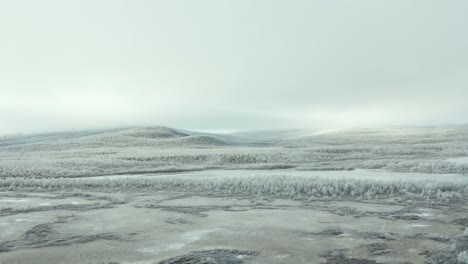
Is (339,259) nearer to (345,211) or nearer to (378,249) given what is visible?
(378,249)

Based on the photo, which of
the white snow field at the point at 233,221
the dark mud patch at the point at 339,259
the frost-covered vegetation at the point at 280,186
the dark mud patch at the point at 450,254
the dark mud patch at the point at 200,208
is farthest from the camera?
the frost-covered vegetation at the point at 280,186

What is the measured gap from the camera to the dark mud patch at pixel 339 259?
946 cm

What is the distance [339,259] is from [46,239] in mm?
6934

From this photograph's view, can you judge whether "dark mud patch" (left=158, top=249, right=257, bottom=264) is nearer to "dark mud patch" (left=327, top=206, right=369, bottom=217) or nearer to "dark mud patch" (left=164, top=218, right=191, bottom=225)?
"dark mud patch" (left=164, top=218, right=191, bottom=225)

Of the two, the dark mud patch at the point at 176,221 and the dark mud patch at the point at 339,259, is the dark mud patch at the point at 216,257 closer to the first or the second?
the dark mud patch at the point at 339,259

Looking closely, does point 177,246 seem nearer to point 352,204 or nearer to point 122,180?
point 352,204

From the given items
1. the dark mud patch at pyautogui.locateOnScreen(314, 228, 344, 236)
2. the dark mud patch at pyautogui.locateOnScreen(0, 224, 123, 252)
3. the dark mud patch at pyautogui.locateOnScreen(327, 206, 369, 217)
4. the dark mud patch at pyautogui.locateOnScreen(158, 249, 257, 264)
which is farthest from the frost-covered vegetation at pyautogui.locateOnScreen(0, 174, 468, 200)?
the dark mud patch at pyautogui.locateOnScreen(0, 224, 123, 252)

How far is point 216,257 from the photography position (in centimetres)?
973

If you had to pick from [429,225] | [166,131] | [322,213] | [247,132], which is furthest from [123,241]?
[247,132]

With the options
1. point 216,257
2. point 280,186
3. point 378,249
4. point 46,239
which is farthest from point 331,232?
point 280,186

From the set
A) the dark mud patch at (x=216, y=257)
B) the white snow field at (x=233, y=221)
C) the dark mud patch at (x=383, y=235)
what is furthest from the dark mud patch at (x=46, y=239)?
the dark mud patch at (x=383, y=235)

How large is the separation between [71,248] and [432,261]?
25.1ft

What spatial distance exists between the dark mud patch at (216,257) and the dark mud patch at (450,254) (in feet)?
11.9

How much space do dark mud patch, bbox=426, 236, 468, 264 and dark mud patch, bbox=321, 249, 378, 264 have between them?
1.23 meters
